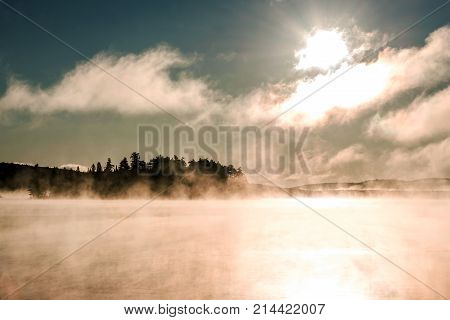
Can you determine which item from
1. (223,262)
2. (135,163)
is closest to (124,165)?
(135,163)

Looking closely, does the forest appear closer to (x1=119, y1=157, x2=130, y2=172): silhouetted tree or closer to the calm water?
(x1=119, y1=157, x2=130, y2=172): silhouetted tree

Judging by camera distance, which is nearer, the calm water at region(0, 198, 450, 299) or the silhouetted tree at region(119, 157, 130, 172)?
the calm water at region(0, 198, 450, 299)

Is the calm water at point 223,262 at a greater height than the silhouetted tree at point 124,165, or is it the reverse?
the silhouetted tree at point 124,165

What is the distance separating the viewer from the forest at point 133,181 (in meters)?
68.6

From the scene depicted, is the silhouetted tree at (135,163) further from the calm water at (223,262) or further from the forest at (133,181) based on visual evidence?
the calm water at (223,262)

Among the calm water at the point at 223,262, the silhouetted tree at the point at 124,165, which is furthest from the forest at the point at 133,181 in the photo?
the calm water at the point at 223,262

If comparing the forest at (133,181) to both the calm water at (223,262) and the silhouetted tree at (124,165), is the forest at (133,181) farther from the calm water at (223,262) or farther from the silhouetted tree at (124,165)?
the calm water at (223,262)

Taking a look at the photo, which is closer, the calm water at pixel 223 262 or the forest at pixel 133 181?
the calm water at pixel 223 262

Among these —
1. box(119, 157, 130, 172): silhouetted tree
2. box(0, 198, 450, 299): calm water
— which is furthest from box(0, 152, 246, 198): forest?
box(0, 198, 450, 299): calm water

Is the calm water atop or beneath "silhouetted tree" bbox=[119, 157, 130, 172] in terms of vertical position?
beneath

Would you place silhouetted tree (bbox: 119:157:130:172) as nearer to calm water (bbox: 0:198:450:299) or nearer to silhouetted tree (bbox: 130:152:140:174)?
silhouetted tree (bbox: 130:152:140:174)

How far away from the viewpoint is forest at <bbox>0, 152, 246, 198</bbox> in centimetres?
6856

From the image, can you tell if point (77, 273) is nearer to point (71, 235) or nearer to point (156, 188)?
point (71, 235)

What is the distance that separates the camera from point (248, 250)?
55.0ft
